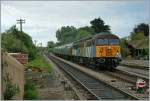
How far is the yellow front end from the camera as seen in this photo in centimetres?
3170

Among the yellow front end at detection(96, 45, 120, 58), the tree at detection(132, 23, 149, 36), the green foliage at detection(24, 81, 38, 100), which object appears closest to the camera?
the green foliage at detection(24, 81, 38, 100)

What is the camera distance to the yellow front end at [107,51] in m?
31.7

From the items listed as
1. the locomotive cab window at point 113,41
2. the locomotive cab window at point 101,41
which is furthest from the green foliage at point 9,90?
the locomotive cab window at point 113,41

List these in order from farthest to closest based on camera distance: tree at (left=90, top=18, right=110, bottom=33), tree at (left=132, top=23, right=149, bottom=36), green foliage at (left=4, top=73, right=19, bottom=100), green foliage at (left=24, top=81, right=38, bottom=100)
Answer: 1. tree at (left=132, top=23, right=149, bottom=36)
2. tree at (left=90, top=18, right=110, bottom=33)
3. green foliage at (left=24, top=81, right=38, bottom=100)
4. green foliage at (left=4, top=73, right=19, bottom=100)

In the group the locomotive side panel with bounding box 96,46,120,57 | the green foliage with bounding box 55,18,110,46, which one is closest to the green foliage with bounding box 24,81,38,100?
the locomotive side panel with bounding box 96,46,120,57

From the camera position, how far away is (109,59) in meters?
31.8

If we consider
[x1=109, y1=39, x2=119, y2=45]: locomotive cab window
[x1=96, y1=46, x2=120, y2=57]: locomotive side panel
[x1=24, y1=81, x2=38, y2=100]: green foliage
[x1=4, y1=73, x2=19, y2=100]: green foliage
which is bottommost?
A: [x1=24, y1=81, x2=38, y2=100]: green foliage

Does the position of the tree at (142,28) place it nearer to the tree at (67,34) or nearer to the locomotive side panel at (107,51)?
the tree at (67,34)

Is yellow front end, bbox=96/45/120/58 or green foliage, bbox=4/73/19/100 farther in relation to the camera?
yellow front end, bbox=96/45/120/58

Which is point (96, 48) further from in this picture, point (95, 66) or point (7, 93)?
point (7, 93)

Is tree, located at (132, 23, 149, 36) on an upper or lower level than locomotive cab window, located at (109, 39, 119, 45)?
upper

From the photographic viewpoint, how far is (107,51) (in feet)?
105

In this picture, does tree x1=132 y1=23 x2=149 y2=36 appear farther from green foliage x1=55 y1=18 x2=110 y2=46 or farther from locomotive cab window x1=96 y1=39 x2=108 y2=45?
locomotive cab window x1=96 y1=39 x2=108 y2=45

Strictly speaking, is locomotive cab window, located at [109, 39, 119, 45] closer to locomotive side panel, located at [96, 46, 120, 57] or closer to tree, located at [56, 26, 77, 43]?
locomotive side panel, located at [96, 46, 120, 57]
